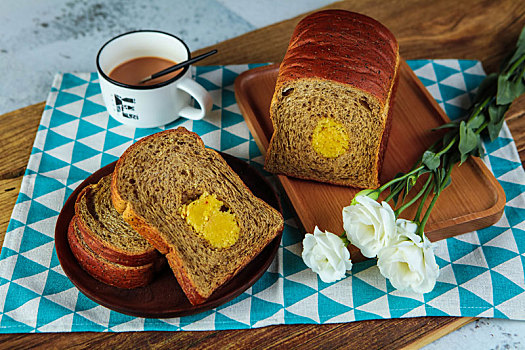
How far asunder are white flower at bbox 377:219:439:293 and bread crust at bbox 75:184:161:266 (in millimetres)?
722

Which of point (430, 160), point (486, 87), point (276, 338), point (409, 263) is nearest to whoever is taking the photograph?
point (409, 263)

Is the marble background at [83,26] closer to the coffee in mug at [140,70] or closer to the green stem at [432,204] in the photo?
the coffee in mug at [140,70]

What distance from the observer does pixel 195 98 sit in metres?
2.24

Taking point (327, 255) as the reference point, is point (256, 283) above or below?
below

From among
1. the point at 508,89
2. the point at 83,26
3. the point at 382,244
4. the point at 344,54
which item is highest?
the point at 344,54

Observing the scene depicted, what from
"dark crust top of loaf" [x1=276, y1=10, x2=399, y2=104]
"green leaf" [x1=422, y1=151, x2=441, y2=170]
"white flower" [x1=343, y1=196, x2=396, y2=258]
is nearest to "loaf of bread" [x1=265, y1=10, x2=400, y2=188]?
"dark crust top of loaf" [x1=276, y1=10, x2=399, y2=104]

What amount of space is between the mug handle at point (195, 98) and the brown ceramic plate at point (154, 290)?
2.30 feet

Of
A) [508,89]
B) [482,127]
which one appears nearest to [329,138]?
[482,127]

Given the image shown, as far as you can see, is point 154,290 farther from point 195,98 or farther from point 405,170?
point 405,170

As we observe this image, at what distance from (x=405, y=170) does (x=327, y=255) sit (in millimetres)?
708

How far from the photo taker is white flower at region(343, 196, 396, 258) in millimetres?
1654

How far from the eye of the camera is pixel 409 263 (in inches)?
64.6

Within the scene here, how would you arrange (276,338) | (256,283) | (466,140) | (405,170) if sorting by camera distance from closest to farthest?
(276,338)
(256,283)
(466,140)
(405,170)

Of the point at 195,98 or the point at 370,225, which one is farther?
the point at 195,98
